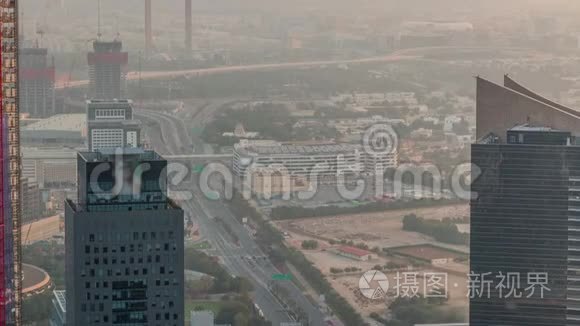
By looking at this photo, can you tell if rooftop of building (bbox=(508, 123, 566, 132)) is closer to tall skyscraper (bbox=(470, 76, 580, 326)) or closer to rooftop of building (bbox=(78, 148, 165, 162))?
tall skyscraper (bbox=(470, 76, 580, 326))

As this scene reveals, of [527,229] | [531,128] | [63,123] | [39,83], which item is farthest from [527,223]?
[39,83]

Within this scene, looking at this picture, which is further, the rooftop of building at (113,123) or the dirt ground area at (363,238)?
the rooftop of building at (113,123)

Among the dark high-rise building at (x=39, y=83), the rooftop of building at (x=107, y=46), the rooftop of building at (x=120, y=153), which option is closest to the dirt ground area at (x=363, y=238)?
the dark high-rise building at (x=39, y=83)

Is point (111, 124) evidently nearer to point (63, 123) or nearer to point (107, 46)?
point (63, 123)

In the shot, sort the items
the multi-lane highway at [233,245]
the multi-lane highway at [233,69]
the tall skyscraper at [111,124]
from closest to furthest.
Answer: the multi-lane highway at [233,245] < the tall skyscraper at [111,124] < the multi-lane highway at [233,69]

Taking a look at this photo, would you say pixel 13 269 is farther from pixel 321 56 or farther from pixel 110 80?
pixel 321 56

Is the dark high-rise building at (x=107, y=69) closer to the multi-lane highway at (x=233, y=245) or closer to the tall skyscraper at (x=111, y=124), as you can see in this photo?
the tall skyscraper at (x=111, y=124)
